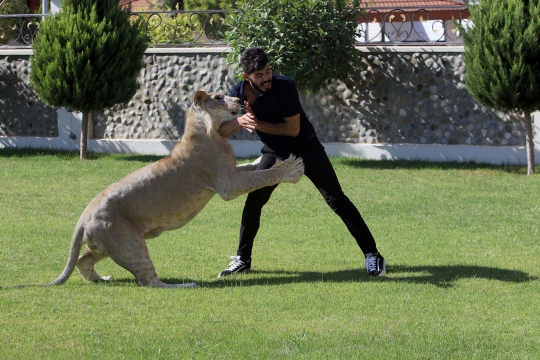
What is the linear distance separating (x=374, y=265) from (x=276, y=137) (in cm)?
159

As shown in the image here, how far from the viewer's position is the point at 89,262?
8.02 metres

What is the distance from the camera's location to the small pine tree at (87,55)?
1902 centimetres

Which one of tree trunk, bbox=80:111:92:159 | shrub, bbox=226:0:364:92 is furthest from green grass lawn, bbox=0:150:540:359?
tree trunk, bbox=80:111:92:159

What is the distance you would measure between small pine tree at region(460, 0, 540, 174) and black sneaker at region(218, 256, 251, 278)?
9334 millimetres

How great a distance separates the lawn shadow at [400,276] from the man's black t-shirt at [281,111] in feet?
4.09

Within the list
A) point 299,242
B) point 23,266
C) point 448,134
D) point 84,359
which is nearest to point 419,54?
point 448,134

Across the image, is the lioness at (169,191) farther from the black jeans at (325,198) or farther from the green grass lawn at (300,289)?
the green grass lawn at (300,289)

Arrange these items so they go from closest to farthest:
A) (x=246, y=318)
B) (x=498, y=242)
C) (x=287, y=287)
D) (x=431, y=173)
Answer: (x=246, y=318)
(x=287, y=287)
(x=498, y=242)
(x=431, y=173)

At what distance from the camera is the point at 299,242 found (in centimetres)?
1030

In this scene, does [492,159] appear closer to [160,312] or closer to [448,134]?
[448,134]

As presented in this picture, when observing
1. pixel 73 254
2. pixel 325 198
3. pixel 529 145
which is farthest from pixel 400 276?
pixel 529 145

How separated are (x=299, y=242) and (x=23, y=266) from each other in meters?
3.31

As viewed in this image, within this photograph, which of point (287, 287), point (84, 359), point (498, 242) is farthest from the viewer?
point (498, 242)

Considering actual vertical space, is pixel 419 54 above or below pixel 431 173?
above
